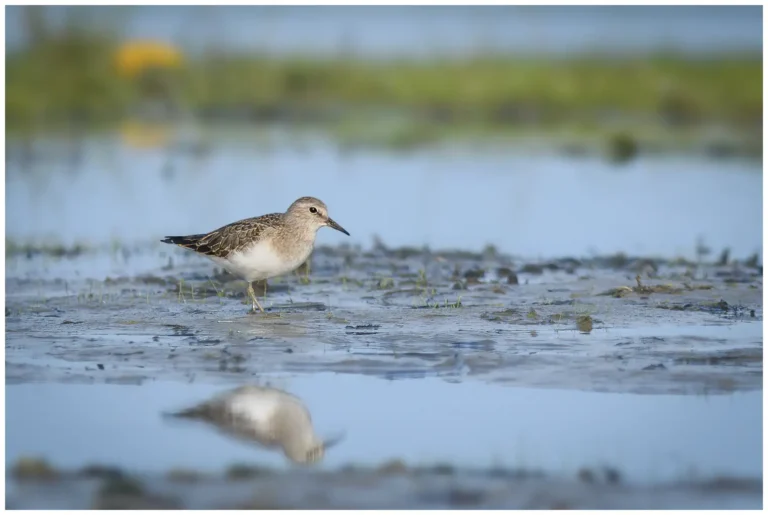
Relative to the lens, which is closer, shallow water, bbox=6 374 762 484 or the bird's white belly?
shallow water, bbox=6 374 762 484

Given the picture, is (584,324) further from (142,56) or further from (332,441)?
(142,56)

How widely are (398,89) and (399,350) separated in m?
16.7

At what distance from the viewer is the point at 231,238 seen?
1059cm

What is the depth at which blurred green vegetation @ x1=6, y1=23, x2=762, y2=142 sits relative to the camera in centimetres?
2294

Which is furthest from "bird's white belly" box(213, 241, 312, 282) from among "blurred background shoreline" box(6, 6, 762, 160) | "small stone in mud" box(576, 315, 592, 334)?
"blurred background shoreline" box(6, 6, 762, 160)

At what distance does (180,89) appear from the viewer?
2480 centimetres

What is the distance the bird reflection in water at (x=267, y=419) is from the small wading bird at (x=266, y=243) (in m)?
2.49

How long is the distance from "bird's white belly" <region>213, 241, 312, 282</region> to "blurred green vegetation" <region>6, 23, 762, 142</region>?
11197 mm

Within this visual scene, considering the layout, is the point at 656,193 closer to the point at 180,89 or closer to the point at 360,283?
the point at 360,283

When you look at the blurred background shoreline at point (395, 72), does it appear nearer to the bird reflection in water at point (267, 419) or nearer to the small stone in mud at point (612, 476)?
the bird reflection in water at point (267, 419)

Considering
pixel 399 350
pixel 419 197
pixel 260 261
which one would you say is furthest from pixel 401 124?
pixel 399 350

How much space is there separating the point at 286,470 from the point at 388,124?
17.4 m

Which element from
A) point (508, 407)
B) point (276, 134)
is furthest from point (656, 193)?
point (508, 407)

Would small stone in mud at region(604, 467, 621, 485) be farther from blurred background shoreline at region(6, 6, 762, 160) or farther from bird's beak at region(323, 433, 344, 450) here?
blurred background shoreline at region(6, 6, 762, 160)
